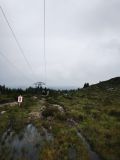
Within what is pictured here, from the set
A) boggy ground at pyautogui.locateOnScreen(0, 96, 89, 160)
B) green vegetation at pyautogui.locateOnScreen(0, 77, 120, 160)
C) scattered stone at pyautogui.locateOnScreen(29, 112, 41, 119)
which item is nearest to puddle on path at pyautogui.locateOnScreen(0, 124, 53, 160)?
boggy ground at pyautogui.locateOnScreen(0, 96, 89, 160)

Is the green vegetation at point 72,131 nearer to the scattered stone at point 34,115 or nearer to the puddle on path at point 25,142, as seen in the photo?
the scattered stone at point 34,115

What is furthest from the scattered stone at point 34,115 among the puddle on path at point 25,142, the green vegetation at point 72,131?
the puddle on path at point 25,142

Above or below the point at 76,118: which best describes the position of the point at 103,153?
below

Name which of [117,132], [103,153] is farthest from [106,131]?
[103,153]

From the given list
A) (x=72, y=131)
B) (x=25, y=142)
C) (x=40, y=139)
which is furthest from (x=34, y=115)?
(x=25, y=142)

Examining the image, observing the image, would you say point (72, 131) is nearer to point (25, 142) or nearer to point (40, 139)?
point (40, 139)

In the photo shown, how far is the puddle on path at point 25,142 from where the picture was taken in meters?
20.6

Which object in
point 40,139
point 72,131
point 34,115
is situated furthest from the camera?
point 34,115

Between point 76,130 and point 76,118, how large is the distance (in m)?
8.68

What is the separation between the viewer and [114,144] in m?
24.1

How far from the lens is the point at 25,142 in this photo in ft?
81.0

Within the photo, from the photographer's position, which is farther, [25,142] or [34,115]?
[34,115]

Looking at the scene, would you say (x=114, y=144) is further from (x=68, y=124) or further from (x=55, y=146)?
(x=68, y=124)

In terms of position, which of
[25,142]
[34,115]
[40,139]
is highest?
[34,115]
